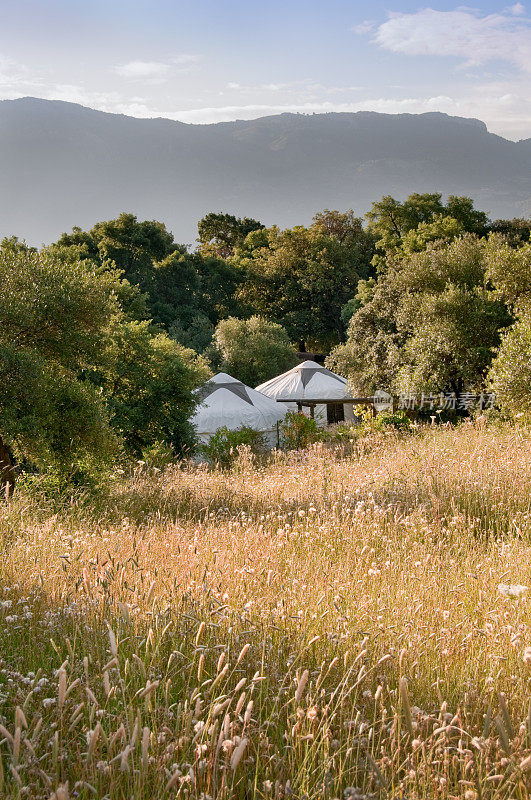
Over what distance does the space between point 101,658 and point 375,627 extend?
48.3 inches

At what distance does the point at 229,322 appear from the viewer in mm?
35031

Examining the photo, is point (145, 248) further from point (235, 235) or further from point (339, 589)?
point (339, 589)

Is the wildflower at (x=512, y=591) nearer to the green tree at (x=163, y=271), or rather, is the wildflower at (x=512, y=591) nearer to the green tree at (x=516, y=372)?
the green tree at (x=516, y=372)

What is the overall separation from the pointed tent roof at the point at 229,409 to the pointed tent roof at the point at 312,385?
4053 mm

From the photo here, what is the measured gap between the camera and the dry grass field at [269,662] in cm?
168

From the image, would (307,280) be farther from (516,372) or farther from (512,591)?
(512,591)

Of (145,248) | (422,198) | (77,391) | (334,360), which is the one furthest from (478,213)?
(77,391)

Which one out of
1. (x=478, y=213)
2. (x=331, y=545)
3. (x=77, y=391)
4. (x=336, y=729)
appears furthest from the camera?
(x=478, y=213)

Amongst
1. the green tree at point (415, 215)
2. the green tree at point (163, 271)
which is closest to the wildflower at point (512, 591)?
the green tree at point (163, 271)

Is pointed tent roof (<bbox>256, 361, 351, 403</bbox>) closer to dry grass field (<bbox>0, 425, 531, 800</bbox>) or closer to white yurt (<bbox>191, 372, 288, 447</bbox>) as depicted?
white yurt (<bbox>191, 372, 288, 447</bbox>)

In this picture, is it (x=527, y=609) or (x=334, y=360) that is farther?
(x=334, y=360)

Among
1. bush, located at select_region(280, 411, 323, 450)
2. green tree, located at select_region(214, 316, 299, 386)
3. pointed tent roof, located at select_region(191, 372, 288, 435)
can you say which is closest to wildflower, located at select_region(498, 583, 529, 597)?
bush, located at select_region(280, 411, 323, 450)

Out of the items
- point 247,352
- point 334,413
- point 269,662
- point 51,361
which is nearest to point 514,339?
point 51,361

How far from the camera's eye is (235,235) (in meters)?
58.0
